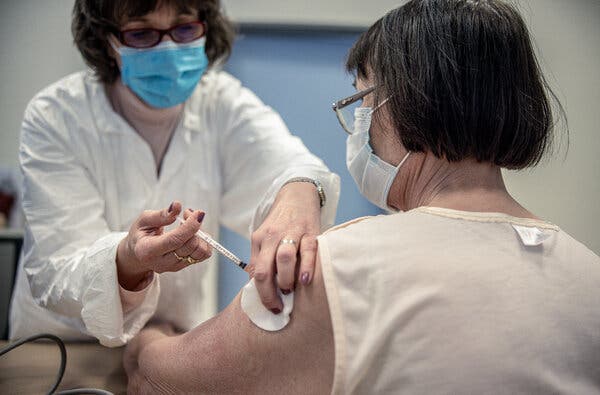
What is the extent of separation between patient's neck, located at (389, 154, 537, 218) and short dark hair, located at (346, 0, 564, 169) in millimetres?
21

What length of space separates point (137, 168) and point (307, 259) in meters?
0.90

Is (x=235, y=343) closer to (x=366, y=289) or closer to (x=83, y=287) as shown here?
(x=366, y=289)

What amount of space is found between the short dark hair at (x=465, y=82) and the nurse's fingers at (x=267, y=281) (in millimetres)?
293

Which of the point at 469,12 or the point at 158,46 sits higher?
the point at 469,12

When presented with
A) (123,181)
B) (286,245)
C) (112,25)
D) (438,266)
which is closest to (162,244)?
(286,245)

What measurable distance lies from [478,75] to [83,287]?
865 millimetres

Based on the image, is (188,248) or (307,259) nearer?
(307,259)

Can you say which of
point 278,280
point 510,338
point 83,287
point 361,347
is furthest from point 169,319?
point 510,338

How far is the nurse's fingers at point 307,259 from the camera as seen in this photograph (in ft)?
3.03

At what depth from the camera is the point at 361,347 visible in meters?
0.87

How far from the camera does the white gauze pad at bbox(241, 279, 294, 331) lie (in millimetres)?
940

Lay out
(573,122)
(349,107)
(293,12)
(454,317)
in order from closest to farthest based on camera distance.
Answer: (454,317) → (349,107) → (573,122) → (293,12)

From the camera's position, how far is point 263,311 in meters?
0.97

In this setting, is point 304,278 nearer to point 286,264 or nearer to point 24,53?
point 286,264
